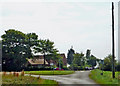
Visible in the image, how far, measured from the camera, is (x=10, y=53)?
192 feet

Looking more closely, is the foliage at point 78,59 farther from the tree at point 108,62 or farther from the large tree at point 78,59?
the tree at point 108,62

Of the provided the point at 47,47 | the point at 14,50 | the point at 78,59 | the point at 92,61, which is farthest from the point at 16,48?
the point at 92,61

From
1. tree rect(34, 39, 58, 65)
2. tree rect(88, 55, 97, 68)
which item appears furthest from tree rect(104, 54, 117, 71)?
tree rect(88, 55, 97, 68)

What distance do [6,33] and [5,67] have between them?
27.6ft

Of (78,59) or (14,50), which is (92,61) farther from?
(14,50)

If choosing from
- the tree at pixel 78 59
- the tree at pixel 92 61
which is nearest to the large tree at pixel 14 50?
the tree at pixel 78 59

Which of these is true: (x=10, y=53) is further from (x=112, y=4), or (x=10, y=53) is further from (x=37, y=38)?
(x=112, y=4)

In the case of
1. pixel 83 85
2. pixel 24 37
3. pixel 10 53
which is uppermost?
pixel 24 37

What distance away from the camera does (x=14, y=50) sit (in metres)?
59.3

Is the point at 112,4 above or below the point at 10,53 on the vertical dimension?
above

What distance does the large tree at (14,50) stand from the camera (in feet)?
194

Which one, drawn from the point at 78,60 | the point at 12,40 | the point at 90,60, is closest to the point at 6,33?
the point at 12,40

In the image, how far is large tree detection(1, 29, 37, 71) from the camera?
5909 cm

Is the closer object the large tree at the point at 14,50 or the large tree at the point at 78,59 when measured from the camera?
the large tree at the point at 14,50
